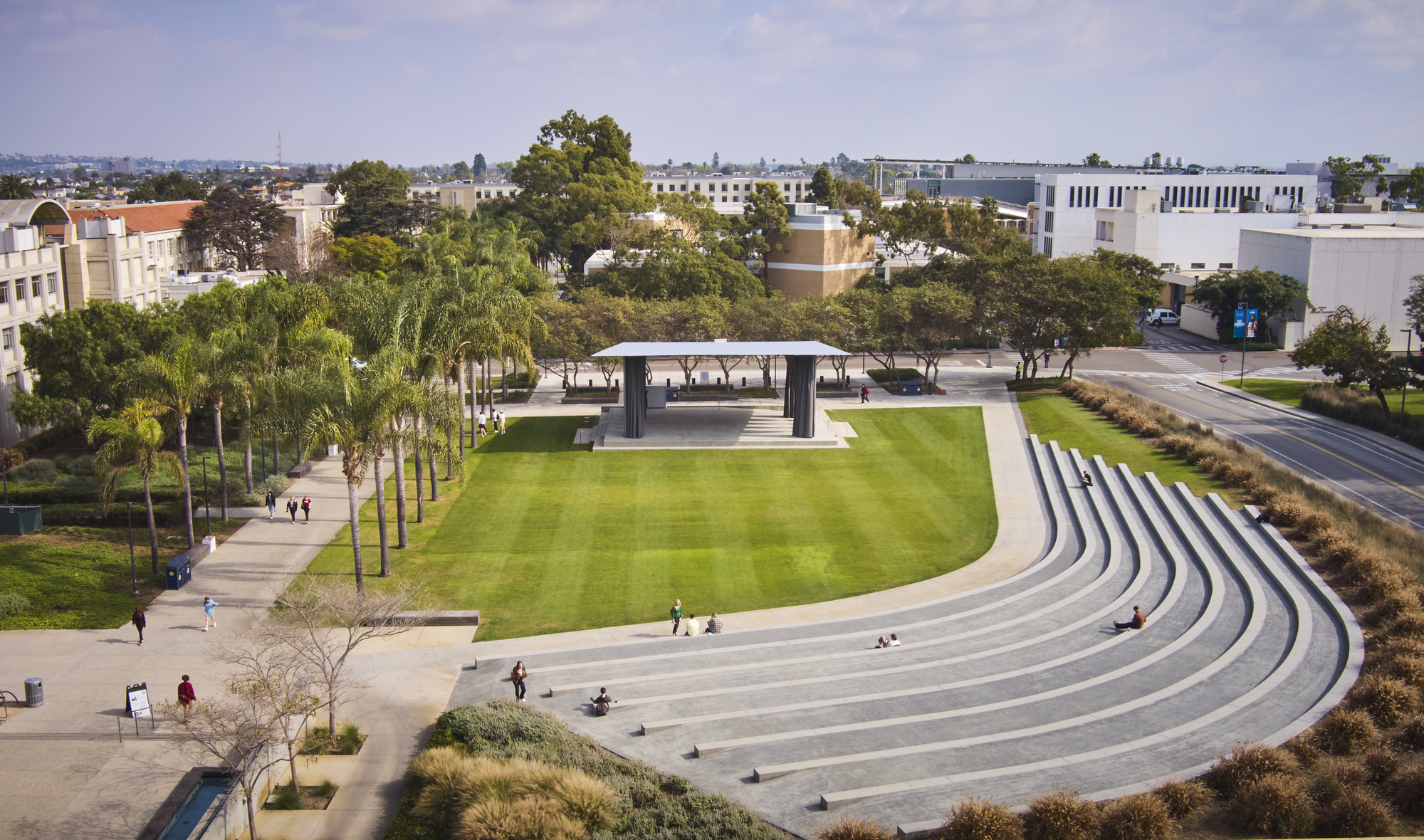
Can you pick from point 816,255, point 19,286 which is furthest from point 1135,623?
point 816,255

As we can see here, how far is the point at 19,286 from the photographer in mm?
57156

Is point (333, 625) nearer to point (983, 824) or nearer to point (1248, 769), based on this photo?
point (983, 824)

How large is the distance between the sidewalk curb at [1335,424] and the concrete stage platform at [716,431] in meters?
27.7

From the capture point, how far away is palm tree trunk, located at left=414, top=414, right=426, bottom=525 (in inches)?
1385

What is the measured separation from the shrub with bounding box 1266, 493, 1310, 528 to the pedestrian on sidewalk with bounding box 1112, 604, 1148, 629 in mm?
10790

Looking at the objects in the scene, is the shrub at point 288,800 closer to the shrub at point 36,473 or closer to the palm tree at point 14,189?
the shrub at point 36,473

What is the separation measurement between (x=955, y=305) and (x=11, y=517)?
53934mm

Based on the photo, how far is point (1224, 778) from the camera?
70.6ft

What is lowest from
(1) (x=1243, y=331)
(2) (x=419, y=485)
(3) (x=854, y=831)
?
(3) (x=854, y=831)

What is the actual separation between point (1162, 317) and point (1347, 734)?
86.5 metres

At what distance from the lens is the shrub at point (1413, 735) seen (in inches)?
898

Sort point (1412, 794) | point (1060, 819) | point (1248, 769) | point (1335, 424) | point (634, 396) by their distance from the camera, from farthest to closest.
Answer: point (1335, 424)
point (634, 396)
point (1248, 769)
point (1412, 794)
point (1060, 819)

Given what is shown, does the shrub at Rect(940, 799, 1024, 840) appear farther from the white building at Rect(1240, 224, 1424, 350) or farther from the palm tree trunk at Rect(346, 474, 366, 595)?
the white building at Rect(1240, 224, 1424, 350)

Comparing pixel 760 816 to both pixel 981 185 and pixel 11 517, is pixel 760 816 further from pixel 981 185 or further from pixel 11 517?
pixel 981 185
